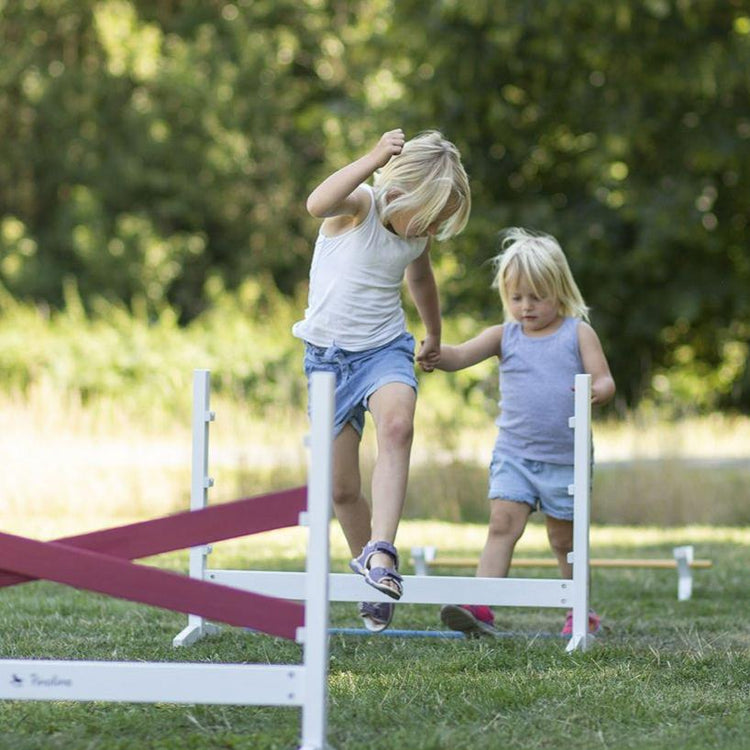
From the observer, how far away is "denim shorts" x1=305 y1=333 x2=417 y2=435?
4.11 metres

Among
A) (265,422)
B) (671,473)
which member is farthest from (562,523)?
(265,422)

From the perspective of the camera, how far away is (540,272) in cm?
468

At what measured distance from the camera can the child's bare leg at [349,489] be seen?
14.0ft

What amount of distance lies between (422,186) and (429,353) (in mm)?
702

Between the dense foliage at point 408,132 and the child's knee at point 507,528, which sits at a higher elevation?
the dense foliage at point 408,132

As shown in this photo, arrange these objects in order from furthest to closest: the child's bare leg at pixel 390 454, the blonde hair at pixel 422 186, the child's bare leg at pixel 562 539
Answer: the child's bare leg at pixel 562 539, the blonde hair at pixel 422 186, the child's bare leg at pixel 390 454

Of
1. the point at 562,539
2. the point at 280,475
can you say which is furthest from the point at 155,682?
the point at 280,475

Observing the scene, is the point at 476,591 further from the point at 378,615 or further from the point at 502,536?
the point at 502,536

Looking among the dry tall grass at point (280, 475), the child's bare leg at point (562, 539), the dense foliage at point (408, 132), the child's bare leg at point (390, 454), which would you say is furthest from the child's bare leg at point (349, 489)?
the dense foliage at point (408, 132)

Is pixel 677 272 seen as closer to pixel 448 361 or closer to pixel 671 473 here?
pixel 671 473

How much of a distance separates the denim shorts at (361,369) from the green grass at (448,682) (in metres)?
0.76

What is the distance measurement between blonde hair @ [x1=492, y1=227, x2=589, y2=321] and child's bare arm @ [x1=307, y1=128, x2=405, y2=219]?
0.91 metres

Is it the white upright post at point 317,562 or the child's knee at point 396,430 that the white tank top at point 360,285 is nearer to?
the child's knee at point 396,430

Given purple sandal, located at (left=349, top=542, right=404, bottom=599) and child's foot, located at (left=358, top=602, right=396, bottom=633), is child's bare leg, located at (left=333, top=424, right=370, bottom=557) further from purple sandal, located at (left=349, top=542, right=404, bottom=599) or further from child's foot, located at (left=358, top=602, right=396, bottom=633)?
purple sandal, located at (left=349, top=542, right=404, bottom=599)
